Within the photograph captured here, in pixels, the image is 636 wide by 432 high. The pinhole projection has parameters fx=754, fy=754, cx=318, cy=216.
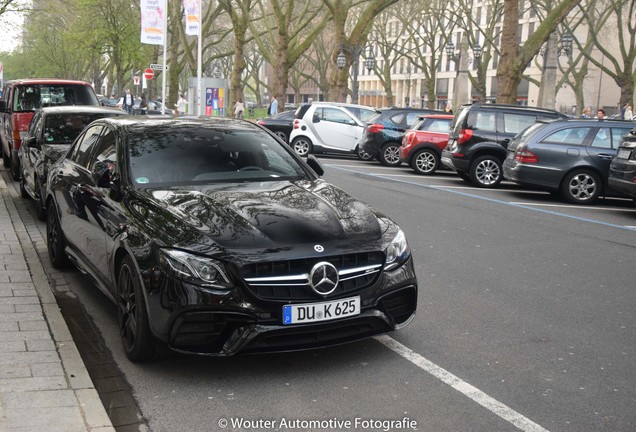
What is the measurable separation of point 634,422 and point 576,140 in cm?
1163

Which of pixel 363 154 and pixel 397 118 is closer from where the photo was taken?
pixel 397 118

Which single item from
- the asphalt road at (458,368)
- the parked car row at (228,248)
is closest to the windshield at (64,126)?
the asphalt road at (458,368)

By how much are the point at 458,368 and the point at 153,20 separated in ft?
74.5

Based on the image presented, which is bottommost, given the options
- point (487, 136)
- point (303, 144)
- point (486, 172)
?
point (486, 172)

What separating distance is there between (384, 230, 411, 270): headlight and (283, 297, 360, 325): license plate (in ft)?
1.32

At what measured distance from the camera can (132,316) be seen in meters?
5.12

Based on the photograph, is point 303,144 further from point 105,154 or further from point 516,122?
point 105,154

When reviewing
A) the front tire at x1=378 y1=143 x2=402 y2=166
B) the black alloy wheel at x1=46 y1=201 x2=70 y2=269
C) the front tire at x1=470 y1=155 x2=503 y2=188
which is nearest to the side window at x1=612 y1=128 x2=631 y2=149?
the front tire at x1=470 y1=155 x2=503 y2=188

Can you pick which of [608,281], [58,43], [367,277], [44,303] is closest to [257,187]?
[367,277]

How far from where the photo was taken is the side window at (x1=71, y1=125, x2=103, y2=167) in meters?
7.00

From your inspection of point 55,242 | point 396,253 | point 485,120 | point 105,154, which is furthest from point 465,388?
point 485,120

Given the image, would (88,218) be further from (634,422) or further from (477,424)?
(634,422)

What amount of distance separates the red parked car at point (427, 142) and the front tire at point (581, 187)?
5.65 metres

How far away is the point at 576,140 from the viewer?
15.1m
